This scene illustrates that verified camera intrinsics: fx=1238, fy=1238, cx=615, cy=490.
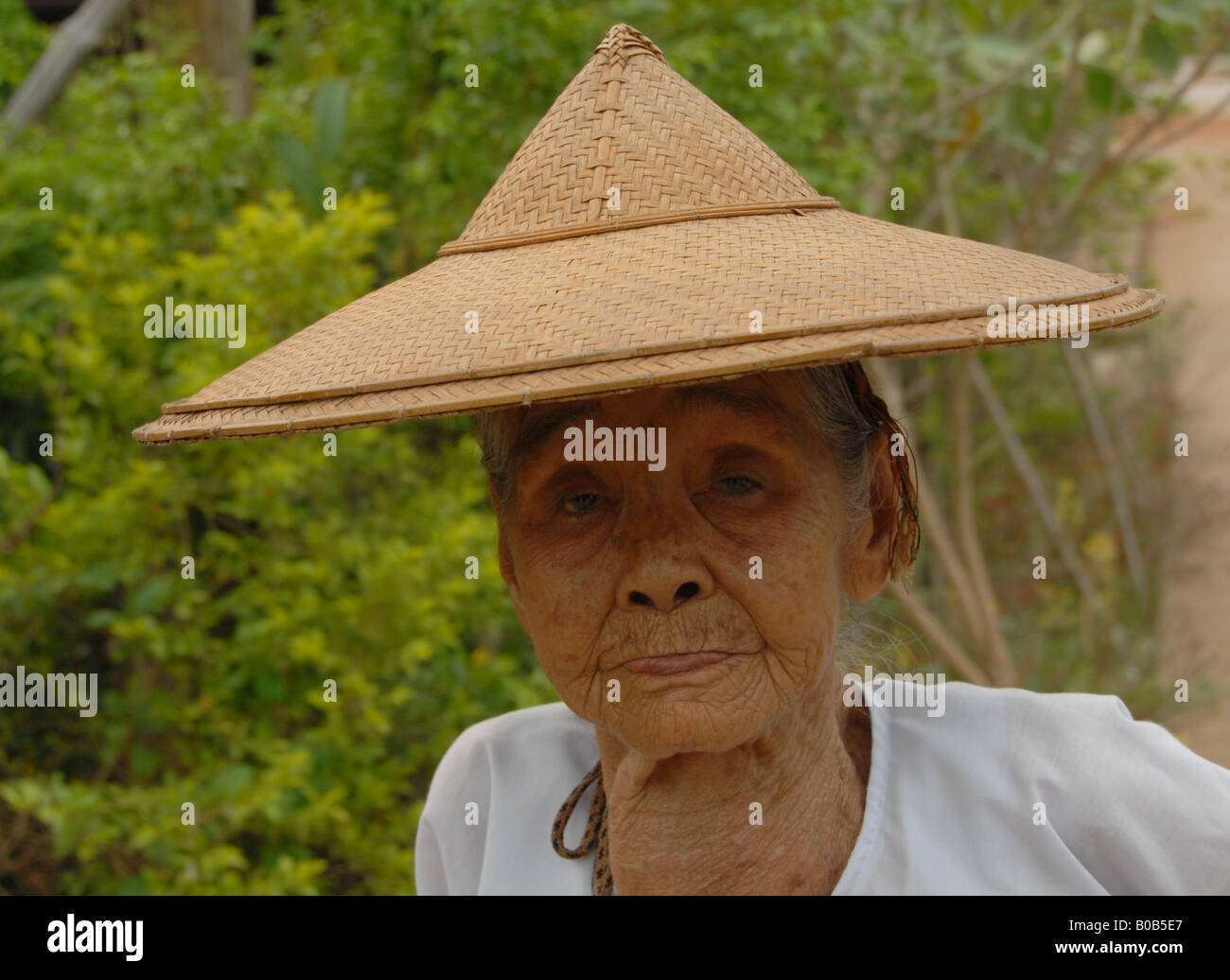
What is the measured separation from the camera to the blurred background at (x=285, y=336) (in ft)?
11.0

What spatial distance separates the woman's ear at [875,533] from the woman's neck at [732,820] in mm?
162

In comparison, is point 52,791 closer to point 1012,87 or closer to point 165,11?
point 165,11

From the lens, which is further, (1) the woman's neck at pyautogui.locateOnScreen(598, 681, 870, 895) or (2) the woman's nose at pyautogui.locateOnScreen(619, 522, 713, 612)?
(1) the woman's neck at pyautogui.locateOnScreen(598, 681, 870, 895)

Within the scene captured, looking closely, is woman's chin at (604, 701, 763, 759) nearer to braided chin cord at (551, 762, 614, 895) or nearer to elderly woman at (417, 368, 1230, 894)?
elderly woman at (417, 368, 1230, 894)

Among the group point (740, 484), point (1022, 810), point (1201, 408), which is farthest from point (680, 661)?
point (1201, 408)

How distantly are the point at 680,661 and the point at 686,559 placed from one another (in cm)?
12

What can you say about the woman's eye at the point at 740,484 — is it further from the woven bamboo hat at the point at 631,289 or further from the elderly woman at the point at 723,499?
the woven bamboo hat at the point at 631,289

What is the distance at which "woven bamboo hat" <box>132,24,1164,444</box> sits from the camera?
1183 millimetres

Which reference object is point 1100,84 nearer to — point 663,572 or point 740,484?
point 740,484

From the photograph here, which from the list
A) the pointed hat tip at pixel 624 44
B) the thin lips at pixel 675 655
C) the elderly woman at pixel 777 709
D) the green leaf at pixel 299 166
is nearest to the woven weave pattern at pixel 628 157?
the pointed hat tip at pixel 624 44

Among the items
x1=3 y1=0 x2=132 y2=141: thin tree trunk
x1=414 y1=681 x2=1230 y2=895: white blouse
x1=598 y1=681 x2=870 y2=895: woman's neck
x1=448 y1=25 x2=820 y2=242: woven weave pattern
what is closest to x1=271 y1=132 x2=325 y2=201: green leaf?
x1=3 y1=0 x2=132 y2=141: thin tree trunk

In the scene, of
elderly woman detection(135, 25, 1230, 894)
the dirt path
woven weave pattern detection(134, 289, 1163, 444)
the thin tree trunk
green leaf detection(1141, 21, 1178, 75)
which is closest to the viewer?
woven weave pattern detection(134, 289, 1163, 444)

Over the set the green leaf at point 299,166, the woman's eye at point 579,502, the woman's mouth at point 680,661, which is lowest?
the woman's mouth at point 680,661
